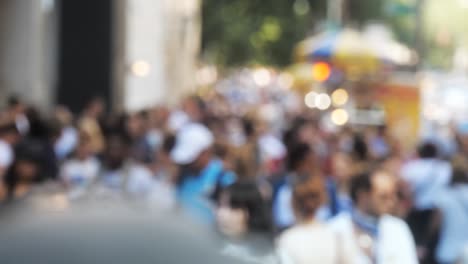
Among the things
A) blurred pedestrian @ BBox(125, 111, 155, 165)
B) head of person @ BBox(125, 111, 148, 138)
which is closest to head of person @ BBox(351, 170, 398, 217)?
blurred pedestrian @ BBox(125, 111, 155, 165)

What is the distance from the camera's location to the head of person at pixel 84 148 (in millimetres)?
10664

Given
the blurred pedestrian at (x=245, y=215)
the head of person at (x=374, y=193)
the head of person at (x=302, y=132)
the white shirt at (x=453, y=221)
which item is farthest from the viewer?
the head of person at (x=302, y=132)

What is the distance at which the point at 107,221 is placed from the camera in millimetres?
3922

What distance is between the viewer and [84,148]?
10703mm

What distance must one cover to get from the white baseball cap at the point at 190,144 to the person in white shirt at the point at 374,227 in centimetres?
218

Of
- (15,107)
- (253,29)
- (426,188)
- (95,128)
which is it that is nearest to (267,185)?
(426,188)

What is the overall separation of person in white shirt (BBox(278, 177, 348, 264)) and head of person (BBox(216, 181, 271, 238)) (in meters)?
0.19

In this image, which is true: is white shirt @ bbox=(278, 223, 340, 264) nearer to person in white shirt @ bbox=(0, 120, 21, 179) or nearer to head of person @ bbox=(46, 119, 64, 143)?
person in white shirt @ bbox=(0, 120, 21, 179)

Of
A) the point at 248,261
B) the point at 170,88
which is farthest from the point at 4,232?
the point at 170,88

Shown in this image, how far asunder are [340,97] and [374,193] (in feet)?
71.4

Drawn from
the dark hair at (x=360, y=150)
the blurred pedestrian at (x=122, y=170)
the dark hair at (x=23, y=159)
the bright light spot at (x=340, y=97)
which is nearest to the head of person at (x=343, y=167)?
the dark hair at (x=360, y=150)

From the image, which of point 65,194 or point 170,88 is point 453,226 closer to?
point 65,194

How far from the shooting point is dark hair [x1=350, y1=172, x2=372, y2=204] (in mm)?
6766

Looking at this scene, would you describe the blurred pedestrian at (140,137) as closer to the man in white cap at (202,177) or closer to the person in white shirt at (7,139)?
the person in white shirt at (7,139)
